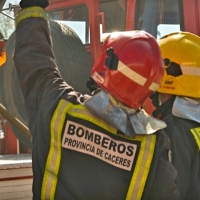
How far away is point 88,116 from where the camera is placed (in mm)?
2047

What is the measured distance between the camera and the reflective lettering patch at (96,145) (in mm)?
2035

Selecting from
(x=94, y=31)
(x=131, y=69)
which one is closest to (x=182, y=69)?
(x=131, y=69)

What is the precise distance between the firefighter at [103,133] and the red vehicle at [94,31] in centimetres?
222

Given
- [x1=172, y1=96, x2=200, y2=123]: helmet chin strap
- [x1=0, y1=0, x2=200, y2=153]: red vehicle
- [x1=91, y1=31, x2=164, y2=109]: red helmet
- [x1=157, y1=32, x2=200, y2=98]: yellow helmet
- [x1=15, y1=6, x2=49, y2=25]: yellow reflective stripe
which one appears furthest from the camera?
[x1=0, y1=0, x2=200, y2=153]: red vehicle

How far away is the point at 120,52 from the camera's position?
7.06 feet

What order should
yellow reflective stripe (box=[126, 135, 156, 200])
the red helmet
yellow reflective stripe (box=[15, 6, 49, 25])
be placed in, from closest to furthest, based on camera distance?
1. yellow reflective stripe (box=[126, 135, 156, 200])
2. the red helmet
3. yellow reflective stripe (box=[15, 6, 49, 25])

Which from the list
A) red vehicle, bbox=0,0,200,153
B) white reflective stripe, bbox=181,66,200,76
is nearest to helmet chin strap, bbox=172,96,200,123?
white reflective stripe, bbox=181,66,200,76

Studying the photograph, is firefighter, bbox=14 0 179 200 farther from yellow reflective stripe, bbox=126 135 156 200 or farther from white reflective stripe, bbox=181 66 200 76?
white reflective stripe, bbox=181 66 200 76

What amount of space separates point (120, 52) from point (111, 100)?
0.20 meters

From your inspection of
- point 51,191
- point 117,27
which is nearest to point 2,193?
point 51,191

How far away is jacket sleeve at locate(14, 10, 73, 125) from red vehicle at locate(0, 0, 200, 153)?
224 centimetres

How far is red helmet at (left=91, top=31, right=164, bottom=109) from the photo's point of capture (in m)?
2.13

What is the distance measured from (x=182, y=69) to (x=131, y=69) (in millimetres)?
809

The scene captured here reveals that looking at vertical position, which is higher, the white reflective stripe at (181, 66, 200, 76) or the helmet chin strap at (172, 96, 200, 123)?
the white reflective stripe at (181, 66, 200, 76)
